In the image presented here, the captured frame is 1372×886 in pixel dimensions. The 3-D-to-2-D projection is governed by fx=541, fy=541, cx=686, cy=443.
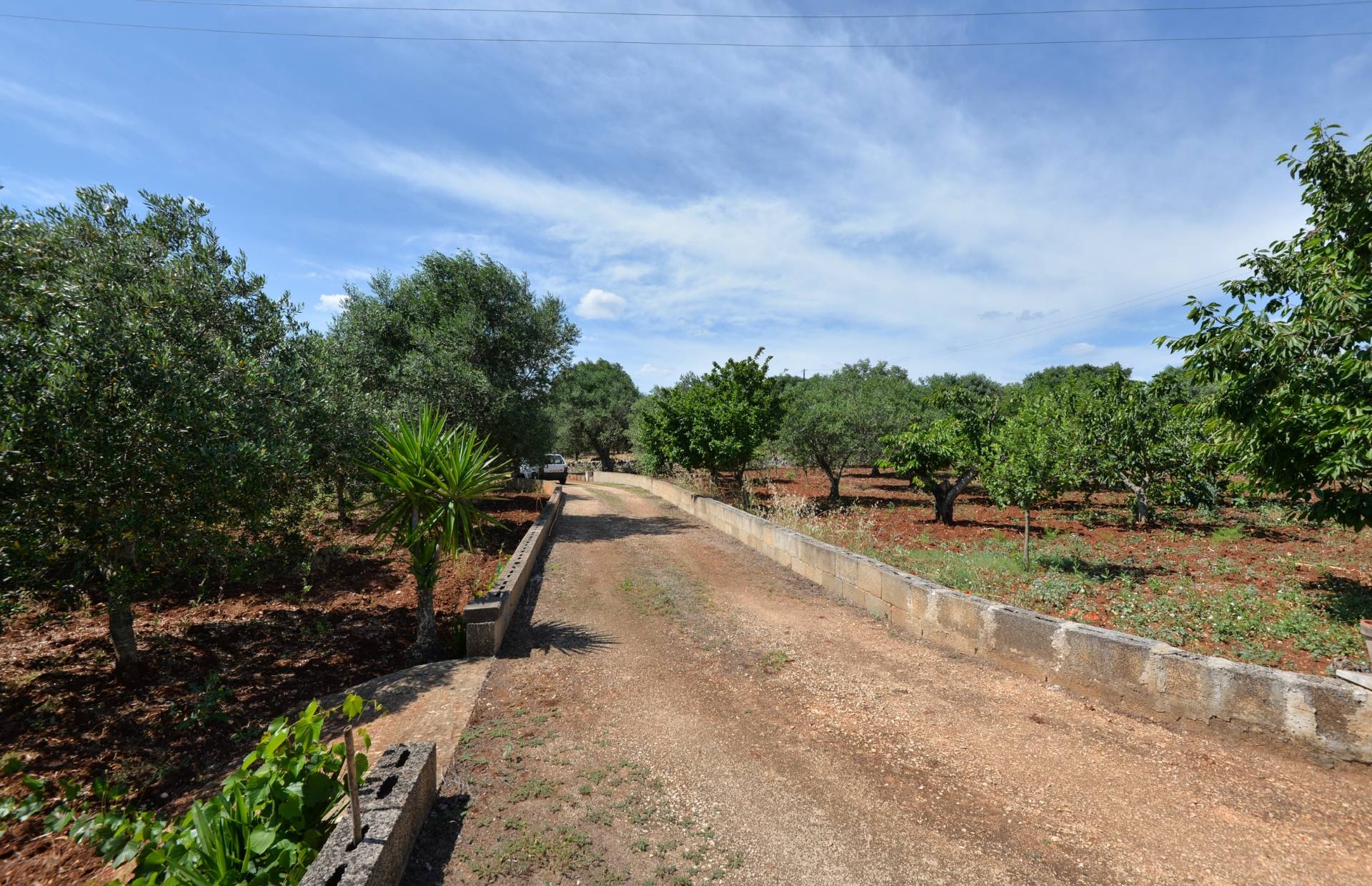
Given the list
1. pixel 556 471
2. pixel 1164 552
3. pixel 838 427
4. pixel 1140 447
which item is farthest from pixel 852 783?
pixel 556 471

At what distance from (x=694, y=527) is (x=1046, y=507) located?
12116mm

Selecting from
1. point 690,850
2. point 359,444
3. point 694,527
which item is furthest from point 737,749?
point 694,527

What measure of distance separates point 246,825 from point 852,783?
12.8 feet

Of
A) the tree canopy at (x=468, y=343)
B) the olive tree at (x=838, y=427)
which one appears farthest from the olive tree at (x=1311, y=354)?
the tree canopy at (x=468, y=343)

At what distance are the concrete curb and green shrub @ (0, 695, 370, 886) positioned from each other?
16 centimetres

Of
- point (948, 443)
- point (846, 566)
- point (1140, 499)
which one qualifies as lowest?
point (846, 566)

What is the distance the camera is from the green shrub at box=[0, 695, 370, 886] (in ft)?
8.21

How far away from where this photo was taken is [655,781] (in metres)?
4.24

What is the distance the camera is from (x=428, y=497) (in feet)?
22.0

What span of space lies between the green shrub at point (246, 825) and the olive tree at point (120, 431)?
89.0 inches

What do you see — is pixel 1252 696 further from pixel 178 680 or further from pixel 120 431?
pixel 178 680

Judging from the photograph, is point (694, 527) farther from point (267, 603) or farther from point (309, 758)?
point (309, 758)

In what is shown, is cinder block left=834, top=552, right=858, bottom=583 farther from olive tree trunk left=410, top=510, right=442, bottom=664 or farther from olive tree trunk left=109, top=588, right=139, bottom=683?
olive tree trunk left=109, top=588, right=139, bottom=683

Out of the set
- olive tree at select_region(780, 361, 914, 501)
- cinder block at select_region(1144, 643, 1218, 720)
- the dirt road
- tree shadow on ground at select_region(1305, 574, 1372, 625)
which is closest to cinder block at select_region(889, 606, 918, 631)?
the dirt road
